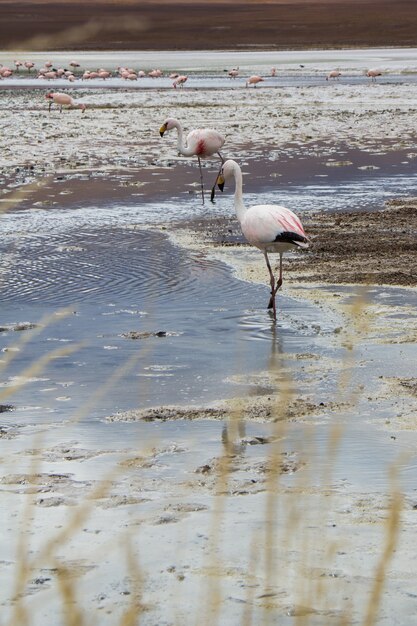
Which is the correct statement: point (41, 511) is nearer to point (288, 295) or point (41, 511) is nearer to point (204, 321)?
point (204, 321)

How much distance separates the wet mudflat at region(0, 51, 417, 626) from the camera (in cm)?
456

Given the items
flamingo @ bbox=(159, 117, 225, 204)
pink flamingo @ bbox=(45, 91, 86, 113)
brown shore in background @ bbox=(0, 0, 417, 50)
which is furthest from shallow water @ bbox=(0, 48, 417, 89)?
flamingo @ bbox=(159, 117, 225, 204)

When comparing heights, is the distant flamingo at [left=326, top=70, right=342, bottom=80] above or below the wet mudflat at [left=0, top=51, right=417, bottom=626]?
below

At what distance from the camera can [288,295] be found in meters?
10.9

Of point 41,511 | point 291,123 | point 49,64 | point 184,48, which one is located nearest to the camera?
point 41,511

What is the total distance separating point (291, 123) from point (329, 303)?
19.5 m

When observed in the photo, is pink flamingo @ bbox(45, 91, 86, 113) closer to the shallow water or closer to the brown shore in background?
the shallow water

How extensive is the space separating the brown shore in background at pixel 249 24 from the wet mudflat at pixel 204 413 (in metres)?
53.7

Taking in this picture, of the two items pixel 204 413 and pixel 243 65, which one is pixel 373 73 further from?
pixel 204 413

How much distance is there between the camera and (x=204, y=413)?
730 cm

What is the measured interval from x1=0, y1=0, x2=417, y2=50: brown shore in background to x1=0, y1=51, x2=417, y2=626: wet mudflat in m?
53.7

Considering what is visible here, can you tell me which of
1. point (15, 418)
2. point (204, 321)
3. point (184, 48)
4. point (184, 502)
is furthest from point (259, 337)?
point (184, 48)

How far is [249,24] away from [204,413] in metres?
91.0

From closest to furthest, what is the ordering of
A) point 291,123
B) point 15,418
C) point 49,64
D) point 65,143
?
point 15,418 < point 65,143 < point 291,123 < point 49,64
